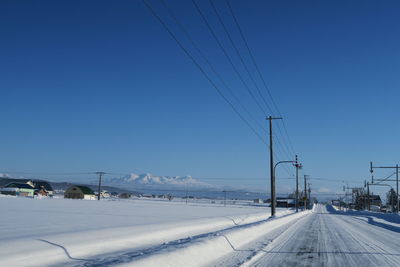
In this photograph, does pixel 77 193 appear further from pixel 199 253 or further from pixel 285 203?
pixel 199 253

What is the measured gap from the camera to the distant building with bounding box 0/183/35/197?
9994 centimetres

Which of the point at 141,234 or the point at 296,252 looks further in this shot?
the point at 141,234

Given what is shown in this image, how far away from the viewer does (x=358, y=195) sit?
129125 mm

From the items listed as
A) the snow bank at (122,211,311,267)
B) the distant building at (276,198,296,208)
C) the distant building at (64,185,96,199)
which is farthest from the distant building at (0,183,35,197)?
the snow bank at (122,211,311,267)

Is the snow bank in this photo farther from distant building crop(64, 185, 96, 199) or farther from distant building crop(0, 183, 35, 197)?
distant building crop(64, 185, 96, 199)

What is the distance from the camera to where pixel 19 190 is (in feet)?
339

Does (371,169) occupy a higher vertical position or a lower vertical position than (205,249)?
higher

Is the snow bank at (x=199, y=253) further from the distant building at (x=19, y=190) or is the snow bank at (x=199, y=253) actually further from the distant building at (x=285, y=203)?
the distant building at (x=285, y=203)

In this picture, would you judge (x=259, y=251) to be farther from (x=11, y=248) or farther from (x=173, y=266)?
(x=11, y=248)

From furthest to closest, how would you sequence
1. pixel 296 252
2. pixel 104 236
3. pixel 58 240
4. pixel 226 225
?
pixel 226 225, pixel 296 252, pixel 104 236, pixel 58 240

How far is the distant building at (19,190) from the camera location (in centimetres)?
9994

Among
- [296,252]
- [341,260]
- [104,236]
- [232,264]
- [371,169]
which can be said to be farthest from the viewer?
[371,169]

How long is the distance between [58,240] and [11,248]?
185 centimetres

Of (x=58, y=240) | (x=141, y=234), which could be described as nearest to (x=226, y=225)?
(x=141, y=234)
